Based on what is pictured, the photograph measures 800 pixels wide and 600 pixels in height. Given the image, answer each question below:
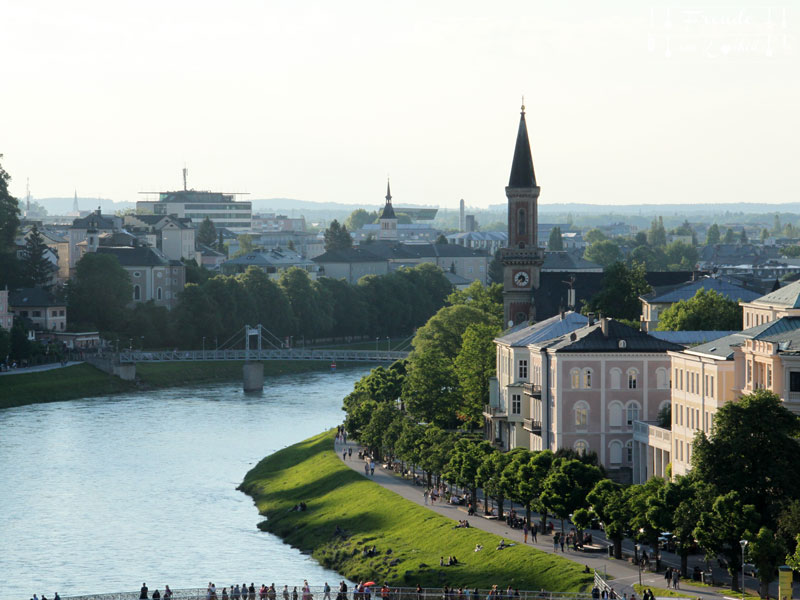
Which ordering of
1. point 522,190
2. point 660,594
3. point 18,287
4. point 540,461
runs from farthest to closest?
point 18,287 < point 522,190 < point 540,461 < point 660,594

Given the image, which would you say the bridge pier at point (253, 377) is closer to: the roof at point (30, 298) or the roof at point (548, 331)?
the roof at point (30, 298)

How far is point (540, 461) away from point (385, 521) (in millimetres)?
9429

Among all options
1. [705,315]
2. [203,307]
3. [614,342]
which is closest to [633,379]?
[614,342]

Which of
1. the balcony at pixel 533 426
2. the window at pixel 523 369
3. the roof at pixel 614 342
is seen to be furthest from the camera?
the window at pixel 523 369

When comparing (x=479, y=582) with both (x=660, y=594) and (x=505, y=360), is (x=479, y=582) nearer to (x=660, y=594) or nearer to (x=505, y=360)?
(x=660, y=594)

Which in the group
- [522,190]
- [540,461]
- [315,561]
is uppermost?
[522,190]

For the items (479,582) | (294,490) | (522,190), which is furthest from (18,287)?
(479,582)

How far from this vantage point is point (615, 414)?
3243 inches

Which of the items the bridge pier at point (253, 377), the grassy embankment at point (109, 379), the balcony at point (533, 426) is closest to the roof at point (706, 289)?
the balcony at point (533, 426)

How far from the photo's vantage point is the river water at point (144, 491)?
7219 cm

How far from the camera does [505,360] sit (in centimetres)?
9481

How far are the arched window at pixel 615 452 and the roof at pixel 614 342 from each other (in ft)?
14.7

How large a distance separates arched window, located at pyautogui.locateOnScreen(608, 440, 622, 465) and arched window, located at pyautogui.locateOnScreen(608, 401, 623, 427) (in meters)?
0.86

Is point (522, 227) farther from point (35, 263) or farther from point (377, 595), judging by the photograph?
point (377, 595)
